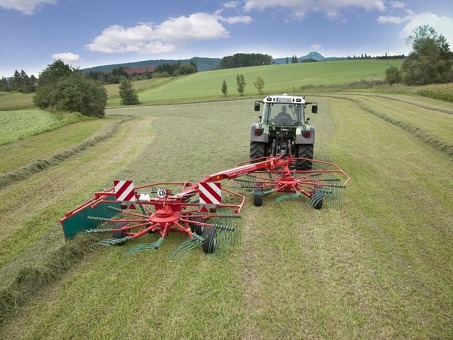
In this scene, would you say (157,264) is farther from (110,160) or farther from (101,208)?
(110,160)

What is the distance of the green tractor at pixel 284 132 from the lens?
31.0 ft

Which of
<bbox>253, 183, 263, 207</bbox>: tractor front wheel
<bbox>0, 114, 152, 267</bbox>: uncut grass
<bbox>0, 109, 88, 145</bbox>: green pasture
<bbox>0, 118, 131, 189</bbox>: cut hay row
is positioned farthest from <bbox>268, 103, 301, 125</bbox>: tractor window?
<bbox>0, 109, 88, 145</bbox>: green pasture

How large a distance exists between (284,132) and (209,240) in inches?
204

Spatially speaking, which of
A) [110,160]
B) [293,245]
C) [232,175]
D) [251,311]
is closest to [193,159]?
[110,160]

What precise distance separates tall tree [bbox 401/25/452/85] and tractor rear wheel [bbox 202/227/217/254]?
4730 cm

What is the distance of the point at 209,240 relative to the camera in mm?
5227

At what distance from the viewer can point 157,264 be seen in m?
5.02

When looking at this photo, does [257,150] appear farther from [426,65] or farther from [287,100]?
[426,65]

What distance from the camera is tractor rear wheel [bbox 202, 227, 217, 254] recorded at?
5.23 meters

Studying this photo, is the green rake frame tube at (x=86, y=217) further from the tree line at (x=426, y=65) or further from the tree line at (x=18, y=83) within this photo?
the tree line at (x=18, y=83)

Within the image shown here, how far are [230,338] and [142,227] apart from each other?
2979 millimetres

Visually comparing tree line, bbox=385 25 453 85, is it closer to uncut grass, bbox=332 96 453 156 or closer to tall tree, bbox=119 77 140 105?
uncut grass, bbox=332 96 453 156

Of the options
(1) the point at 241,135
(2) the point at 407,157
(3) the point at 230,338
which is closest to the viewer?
(3) the point at 230,338

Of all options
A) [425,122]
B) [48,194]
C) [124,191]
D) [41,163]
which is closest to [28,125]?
[41,163]
